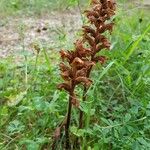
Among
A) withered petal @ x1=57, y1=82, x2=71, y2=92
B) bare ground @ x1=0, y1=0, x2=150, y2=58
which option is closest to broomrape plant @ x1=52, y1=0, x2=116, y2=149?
withered petal @ x1=57, y1=82, x2=71, y2=92

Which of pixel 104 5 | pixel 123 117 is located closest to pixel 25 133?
pixel 123 117

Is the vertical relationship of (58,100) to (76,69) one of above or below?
below

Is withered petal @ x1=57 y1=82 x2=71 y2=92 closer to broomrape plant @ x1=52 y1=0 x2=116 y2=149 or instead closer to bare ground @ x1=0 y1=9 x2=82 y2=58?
broomrape plant @ x1=52 y1=0 x2=116 y2=149

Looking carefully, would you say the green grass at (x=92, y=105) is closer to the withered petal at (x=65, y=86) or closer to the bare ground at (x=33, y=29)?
the withered petal at (x=65, y=86)

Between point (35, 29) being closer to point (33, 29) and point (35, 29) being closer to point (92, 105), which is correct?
point (33, 29)

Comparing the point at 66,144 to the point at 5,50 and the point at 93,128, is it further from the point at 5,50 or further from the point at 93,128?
the point at 5,50

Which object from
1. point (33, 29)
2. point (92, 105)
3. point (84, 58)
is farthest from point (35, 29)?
point (84, 58)

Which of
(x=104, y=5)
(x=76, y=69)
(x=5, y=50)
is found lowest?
(x=5, y=50)
